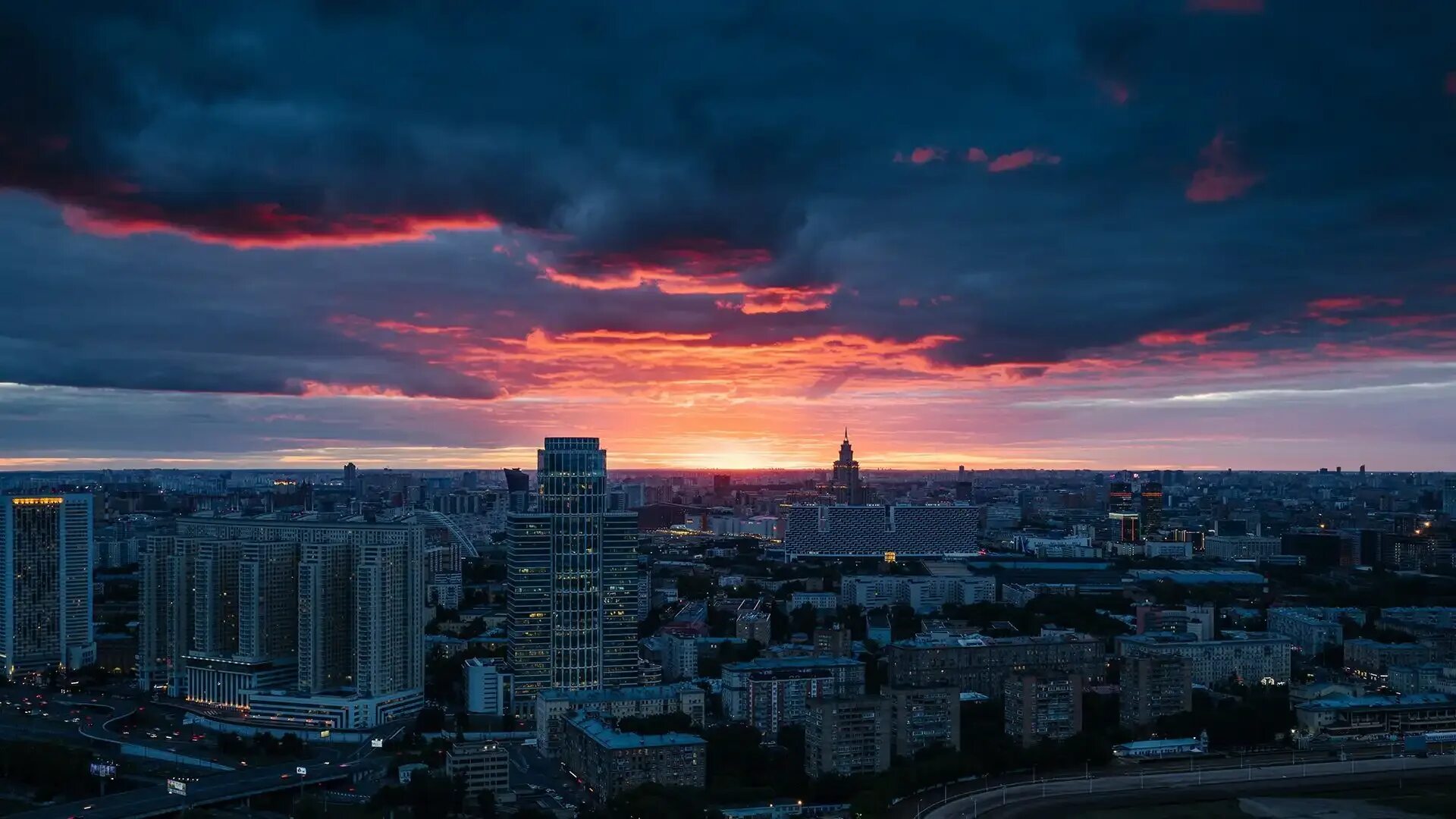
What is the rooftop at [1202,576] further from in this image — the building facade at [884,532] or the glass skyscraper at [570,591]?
the glass skyscraper at [570,591]

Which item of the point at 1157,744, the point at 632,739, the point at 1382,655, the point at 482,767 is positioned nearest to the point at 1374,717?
the point at 1157,744

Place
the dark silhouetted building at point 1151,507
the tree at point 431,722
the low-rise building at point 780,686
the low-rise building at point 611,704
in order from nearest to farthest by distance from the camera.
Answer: the low-rise building at point 611,704
the low-rise building at point 780,686
the tree at point 431,722
the dark silhouetted building at point 1151,507

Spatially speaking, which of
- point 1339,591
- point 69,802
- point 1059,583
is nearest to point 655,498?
point 1059,583

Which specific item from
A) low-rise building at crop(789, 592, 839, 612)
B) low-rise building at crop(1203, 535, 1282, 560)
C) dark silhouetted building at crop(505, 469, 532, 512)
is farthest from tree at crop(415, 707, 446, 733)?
dark silhouetted building at crop(505, 469, 532, 512)

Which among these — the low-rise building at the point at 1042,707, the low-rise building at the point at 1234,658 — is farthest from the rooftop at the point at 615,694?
the low-rise building at the point at 1234,658

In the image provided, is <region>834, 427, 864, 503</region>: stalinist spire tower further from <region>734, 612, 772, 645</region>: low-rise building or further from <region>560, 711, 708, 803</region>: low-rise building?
<region>560, 711, 708, 803</region>: low-rise building
